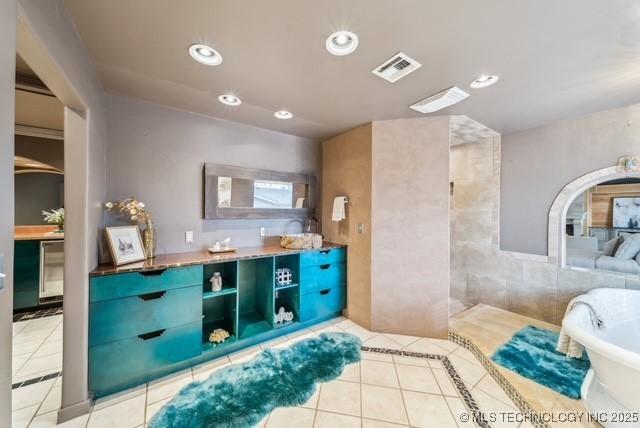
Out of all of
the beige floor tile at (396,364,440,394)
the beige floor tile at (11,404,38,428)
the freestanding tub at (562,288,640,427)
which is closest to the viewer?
the freestanding tub at (562,288,640,427)

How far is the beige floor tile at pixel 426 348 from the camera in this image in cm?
225

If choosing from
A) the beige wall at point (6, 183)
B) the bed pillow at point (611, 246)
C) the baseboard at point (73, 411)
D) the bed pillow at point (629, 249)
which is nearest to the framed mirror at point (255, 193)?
the baseboard at point (73, 411)

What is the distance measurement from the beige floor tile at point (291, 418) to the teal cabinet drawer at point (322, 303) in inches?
40.7

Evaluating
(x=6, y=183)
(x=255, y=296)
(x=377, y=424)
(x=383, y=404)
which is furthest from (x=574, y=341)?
(x=6, y=183)

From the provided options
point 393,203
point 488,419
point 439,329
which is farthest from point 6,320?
point 439,329

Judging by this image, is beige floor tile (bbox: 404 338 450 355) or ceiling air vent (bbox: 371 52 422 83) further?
beige floor tile (bbox: 404 338 450 355)

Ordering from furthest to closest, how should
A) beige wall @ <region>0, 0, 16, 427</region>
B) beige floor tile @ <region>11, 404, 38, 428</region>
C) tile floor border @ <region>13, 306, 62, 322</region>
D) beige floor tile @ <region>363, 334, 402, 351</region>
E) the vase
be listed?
tile floor border @ <region>13, 306, 62, 322</region> → beige floor tile @ <region>363, 334, 402, 351</region> → the vase → beige floor tile @ <region>11, 404, 38, 428</region> → beige wall @ <region>0, 0, 16, 427</region>

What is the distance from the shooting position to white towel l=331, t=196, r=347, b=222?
9.32ft

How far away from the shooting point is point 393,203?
2.55 meters

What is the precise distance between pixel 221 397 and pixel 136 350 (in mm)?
717

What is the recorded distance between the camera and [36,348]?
216 cm

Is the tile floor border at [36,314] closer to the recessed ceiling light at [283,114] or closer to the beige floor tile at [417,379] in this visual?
the recessed ceiling light at [283,114]

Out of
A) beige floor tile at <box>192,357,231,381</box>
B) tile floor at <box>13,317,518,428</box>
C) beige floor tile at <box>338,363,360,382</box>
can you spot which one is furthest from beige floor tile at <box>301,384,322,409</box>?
beige floor tile at <box>192,357,231,381</box>

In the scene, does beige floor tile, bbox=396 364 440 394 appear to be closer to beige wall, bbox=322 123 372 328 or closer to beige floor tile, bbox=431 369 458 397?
beige floor tile, bbox=431 369 458 397
